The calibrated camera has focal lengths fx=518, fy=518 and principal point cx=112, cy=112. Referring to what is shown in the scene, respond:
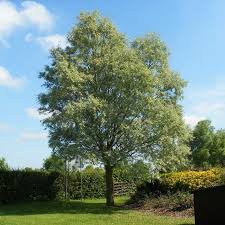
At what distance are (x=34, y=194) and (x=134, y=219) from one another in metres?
16.6

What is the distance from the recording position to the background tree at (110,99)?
2997 cm

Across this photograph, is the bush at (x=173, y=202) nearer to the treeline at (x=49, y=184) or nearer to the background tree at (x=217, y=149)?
the treeline at (x=49, y=184)

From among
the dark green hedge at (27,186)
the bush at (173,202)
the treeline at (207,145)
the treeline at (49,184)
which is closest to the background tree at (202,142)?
the treeline at (207,145)

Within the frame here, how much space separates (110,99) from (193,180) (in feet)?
22.3

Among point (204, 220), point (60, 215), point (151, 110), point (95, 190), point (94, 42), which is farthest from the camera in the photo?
point (95, 190)

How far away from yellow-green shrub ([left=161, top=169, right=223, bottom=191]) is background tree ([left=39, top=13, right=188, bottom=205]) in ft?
4.07

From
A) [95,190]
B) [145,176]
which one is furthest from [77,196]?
[145,176]

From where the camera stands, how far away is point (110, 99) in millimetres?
31016

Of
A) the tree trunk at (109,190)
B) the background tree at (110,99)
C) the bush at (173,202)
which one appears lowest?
the bush at (173,202)

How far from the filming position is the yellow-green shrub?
94.9 ft

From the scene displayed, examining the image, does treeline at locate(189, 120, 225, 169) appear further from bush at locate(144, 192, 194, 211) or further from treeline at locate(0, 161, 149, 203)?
bush at locate(144, 192, 194, 211)

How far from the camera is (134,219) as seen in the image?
23422 millimetres

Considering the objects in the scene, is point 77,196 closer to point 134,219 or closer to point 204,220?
point 134,219

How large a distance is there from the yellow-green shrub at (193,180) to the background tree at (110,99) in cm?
124
